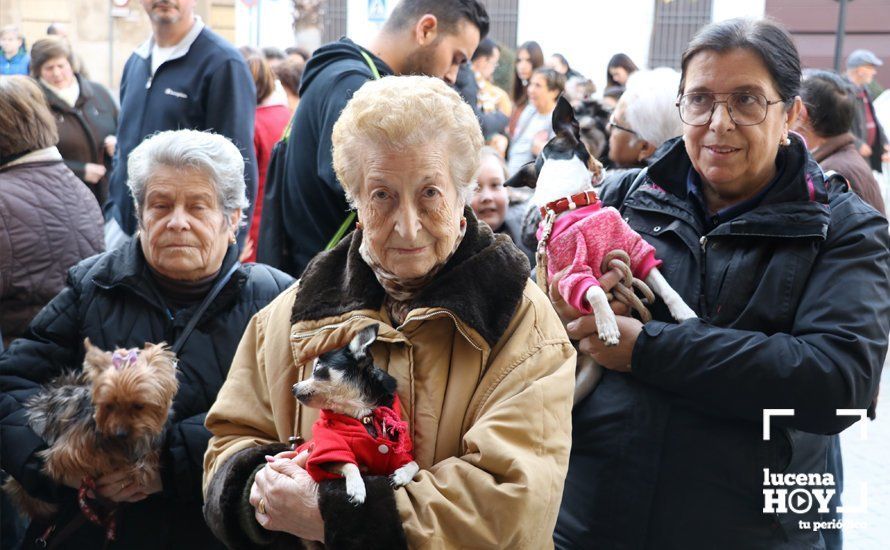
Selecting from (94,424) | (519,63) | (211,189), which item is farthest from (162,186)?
(519,63)

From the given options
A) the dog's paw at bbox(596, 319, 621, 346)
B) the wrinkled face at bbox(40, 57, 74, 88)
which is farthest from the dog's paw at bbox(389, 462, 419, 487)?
the wrinkled face at bbox(40, 57, 74, 88)

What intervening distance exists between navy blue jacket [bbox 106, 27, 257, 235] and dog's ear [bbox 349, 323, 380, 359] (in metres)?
2.77

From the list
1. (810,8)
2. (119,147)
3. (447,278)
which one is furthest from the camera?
(810,8)

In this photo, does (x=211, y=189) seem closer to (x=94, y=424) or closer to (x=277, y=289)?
(x=277, y=289)

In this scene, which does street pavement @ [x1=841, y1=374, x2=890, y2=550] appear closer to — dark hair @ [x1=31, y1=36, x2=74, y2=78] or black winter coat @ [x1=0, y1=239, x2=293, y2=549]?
black winter coat @ [x1=0, y1=239, x2=293, y2=549]

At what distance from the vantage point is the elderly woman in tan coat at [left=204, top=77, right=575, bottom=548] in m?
2.00

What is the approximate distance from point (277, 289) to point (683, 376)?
4.44 ft

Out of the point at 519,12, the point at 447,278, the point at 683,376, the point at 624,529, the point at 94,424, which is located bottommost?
the point at 624,529

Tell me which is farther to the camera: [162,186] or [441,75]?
[441,75]

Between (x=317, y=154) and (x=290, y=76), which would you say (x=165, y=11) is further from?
(x=290, y=76)

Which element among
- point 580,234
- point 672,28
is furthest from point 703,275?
point 672,28

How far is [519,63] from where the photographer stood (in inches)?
464

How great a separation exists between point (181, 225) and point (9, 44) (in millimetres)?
9998

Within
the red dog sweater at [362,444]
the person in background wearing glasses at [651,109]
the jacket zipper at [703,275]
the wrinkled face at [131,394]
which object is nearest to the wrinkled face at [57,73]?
the person in background wearing glasses at [651,109]
